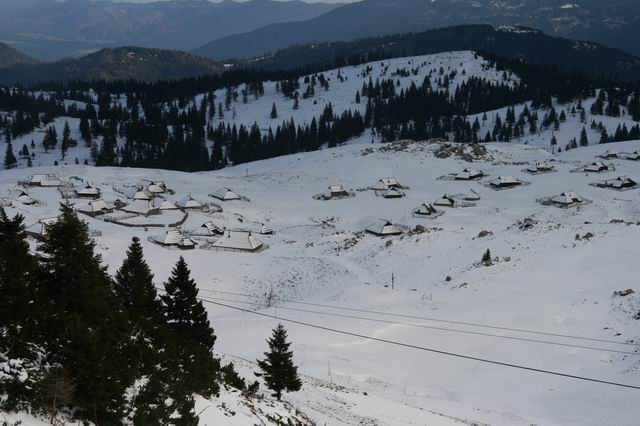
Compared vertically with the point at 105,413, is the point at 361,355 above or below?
below

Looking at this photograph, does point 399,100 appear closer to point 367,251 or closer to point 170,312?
point 367,251

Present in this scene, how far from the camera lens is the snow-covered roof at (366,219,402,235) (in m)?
60.6

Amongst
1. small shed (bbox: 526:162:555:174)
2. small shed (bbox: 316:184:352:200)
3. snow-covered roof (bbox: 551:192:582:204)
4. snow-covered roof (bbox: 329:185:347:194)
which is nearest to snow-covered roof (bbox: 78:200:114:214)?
small shed (bbox: 316:184:352:200)

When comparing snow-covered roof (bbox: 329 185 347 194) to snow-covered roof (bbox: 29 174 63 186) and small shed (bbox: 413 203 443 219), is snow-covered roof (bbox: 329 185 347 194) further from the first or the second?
snow-covered roof (bbox: 29 174 63 186)

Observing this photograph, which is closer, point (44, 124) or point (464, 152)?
point (464, 152)

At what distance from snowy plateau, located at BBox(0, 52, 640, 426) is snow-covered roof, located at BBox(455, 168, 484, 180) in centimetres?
107

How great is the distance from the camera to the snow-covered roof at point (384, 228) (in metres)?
60.6

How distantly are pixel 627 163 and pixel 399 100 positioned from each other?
87664 millimetres

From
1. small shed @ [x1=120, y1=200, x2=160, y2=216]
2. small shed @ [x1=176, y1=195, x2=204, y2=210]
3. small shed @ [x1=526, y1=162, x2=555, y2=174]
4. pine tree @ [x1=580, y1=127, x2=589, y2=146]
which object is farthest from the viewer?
pine tree @ [x1=580, y1=127, x2=589, y2=146]

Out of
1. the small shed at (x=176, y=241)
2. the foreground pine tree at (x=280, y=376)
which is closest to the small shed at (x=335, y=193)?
the small shed at (x=176, y=241)

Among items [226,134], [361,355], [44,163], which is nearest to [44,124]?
[44,163]

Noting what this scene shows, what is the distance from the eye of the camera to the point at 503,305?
35.7 metres

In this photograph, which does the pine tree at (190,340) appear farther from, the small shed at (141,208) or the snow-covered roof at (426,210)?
the snow-covered roof at (426,210)

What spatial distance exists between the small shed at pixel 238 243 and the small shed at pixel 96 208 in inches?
700
